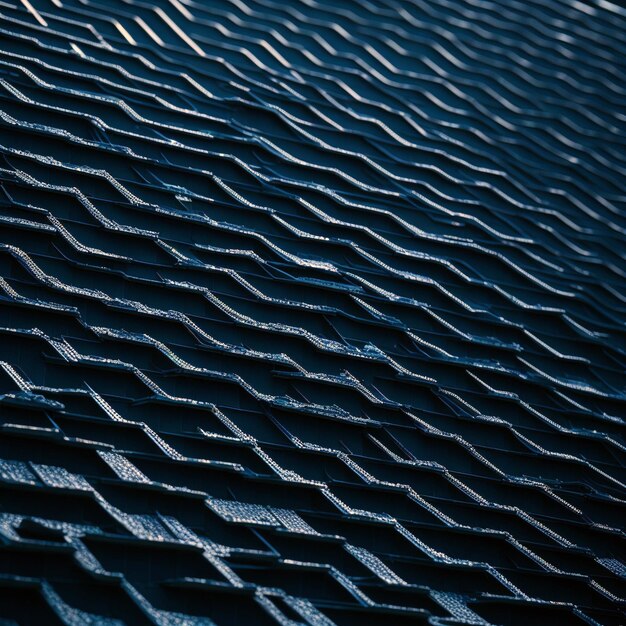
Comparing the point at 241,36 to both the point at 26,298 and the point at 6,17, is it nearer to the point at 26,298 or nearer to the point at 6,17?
the point at 6,17

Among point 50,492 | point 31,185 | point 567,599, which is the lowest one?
point 567,599

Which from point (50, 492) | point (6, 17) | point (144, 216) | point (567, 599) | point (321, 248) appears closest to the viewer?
point (50, 492)

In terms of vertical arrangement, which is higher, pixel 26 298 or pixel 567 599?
pixel 26 298

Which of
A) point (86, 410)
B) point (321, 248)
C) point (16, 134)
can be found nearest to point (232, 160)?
point (321, 248)

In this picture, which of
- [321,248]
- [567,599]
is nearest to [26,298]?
[321,248]

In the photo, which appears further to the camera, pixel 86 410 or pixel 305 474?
pixel 305 474

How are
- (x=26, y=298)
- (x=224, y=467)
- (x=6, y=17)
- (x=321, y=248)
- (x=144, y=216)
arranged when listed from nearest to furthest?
(x=224, y=467)
(x=26, y=298)
(x=144, y=216)
(x=321, y=248)
(x=6, y=17)

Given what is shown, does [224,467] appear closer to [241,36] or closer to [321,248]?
[321,248]
